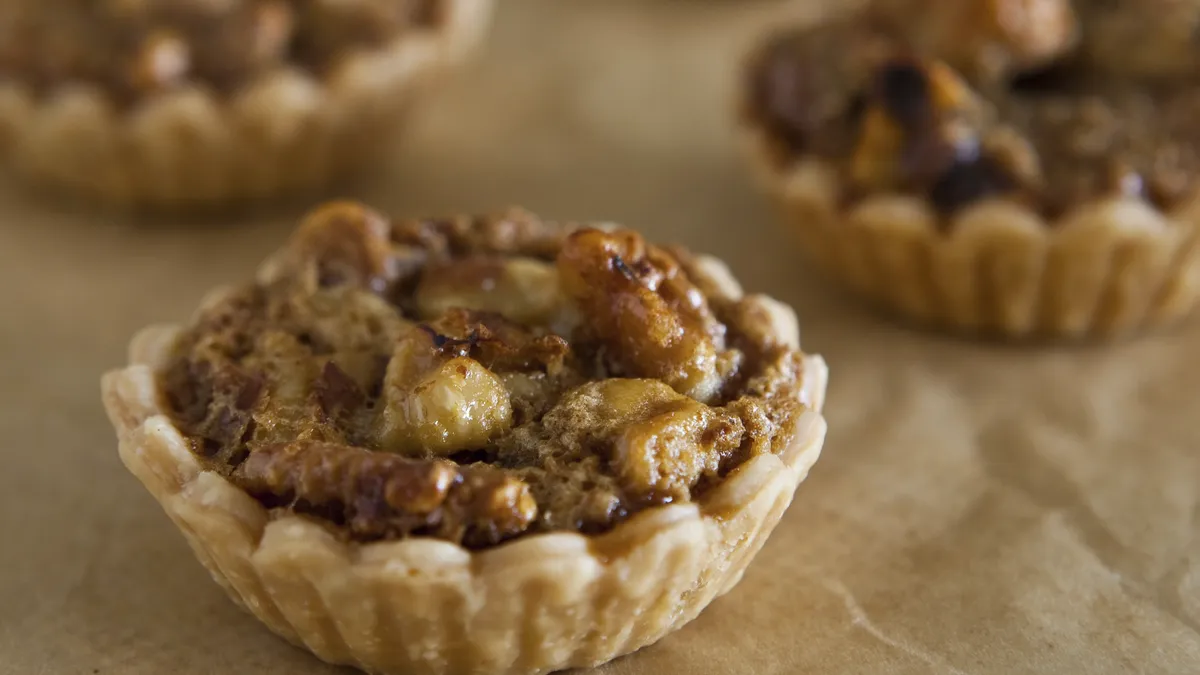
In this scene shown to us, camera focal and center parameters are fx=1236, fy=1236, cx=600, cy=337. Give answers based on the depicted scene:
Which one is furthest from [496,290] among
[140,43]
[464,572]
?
[140,43]

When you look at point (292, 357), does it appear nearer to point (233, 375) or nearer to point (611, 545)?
point (233, 375)

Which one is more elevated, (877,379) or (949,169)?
(949,169)

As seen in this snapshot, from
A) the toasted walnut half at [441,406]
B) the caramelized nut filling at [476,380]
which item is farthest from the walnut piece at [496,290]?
the toasted walnut half at [441,406]

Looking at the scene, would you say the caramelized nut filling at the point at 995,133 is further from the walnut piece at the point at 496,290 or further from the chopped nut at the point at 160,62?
the chopped nut at the point at 160,62

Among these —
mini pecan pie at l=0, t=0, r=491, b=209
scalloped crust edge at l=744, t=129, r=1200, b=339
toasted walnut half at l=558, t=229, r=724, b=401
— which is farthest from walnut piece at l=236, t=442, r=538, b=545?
mini pecan pie at l=0, t=0, r=491, b=209

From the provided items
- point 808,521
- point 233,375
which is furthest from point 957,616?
point 233,375

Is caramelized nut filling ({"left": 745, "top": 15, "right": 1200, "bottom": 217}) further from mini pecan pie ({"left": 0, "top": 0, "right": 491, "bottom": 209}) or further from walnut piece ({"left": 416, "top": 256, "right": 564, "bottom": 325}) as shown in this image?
mini pecan pie ({"left": 0, "top": 0, "right": 491, "bottom": 209})

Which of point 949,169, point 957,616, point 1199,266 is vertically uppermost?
point 949,169

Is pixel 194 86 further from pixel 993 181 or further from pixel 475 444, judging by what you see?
pixel 993 181
